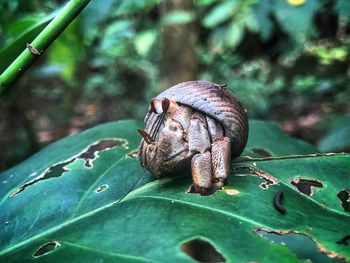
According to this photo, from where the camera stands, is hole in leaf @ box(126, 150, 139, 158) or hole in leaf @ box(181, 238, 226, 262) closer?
hole in leaf @ box(181, 238, 226, 262)

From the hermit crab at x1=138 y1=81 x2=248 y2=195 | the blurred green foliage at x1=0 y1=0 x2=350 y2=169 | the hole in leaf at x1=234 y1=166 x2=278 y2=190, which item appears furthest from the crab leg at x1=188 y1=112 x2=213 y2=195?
the blurred green foliage at x1=0 y1=0 x2=350 y2=169

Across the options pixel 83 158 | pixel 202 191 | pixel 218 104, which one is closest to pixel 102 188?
pixel 83 158

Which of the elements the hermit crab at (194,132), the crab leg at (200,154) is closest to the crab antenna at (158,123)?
the hermit crab at (194,132)

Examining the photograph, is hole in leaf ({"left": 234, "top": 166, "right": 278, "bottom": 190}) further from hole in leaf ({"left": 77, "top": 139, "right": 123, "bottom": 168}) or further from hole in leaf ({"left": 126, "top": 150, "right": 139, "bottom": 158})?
hole in leaf ({"left": 77, "top": 139, "right": 123, "bottom": 168})

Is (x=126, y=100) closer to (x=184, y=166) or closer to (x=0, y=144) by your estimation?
(x=0, y=144)

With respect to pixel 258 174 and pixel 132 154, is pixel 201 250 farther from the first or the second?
pixel 132 154
